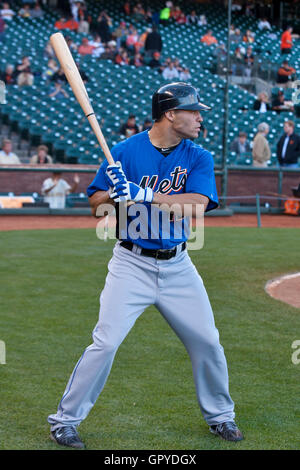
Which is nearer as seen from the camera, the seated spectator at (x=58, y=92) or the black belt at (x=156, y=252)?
the black belt at (x=156, y=252)

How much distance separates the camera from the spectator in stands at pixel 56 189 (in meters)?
16.6

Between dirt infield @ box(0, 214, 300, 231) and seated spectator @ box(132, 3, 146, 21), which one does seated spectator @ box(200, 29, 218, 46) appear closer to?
seated spectator @ box(132, 3, 146, 21)

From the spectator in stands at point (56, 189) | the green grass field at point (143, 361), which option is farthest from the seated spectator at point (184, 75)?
the green grass field at point (143, 361)

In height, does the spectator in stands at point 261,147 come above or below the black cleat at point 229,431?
above

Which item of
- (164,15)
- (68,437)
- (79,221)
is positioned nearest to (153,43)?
(164,15)

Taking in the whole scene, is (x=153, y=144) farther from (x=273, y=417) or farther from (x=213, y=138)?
(x=213, y=138)

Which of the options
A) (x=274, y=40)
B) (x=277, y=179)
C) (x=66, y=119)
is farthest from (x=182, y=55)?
(x=277, y=179)

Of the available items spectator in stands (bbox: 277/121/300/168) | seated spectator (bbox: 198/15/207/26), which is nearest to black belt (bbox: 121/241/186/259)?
spectator in stands (bbox: 277/121/300/168)

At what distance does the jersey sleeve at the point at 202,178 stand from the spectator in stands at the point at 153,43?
69.6ft

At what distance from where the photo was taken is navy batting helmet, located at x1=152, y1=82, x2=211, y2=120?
13.8 ft

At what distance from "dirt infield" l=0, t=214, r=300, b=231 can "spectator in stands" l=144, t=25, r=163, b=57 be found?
30.0 ft

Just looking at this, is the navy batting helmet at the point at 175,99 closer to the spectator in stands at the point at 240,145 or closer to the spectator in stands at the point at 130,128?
the spectator in stands at the point at 130,128

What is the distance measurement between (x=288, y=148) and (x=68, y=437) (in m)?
15.1

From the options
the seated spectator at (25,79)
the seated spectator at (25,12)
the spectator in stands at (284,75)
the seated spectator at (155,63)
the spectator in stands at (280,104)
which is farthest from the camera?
the seated spectator at (25,12)
